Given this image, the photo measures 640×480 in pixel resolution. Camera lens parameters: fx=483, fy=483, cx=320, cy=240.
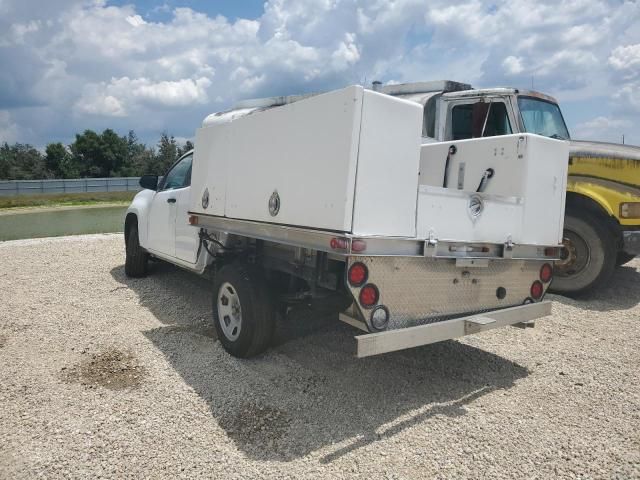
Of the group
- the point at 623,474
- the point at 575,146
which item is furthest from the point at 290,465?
the point at 575,146

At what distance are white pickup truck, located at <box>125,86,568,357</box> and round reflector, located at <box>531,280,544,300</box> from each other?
0.01 m

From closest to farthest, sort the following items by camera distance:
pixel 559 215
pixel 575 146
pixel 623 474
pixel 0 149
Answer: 1. pixel 623 474
2. pixel 559 215
3. pixel 575 146
4. pixel 0 149

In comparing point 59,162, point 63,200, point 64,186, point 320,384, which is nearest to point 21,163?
point 59,162

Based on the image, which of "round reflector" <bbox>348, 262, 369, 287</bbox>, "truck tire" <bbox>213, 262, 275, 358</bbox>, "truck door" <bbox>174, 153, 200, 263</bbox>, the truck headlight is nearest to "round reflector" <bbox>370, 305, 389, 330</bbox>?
"round reflector" <bbox>348, 262, 369, 287</bbox>

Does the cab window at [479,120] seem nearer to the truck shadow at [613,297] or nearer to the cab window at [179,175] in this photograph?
the truck shadow at [613,297]

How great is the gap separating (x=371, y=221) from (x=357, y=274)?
1.20 ft

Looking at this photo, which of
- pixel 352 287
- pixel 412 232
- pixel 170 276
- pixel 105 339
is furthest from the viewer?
pixel 170 276

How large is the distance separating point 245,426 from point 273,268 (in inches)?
56.0

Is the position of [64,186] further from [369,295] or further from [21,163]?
[369,295]

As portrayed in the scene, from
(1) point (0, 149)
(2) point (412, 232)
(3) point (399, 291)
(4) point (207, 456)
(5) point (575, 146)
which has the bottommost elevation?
(4) point (207, 456)

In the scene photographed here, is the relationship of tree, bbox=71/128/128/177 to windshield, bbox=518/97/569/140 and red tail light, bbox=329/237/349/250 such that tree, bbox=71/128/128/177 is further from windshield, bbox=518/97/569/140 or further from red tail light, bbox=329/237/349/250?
red tail light, bbox=329/237/349/250

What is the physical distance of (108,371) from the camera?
427 cm

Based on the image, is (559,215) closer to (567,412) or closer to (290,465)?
(567,412)

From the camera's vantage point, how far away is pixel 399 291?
3.46m
